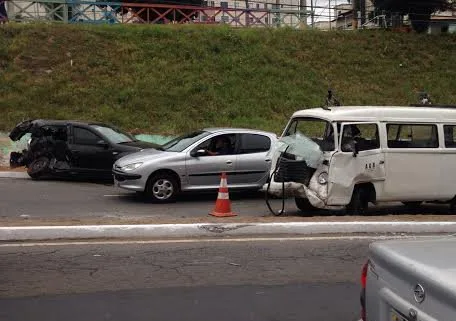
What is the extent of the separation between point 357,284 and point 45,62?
1864 centimetres

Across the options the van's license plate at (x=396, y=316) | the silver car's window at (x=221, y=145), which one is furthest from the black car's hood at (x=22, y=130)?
the van's license plate at (x=396, y=316)

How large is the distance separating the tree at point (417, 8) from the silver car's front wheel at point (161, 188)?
2195 centimetres

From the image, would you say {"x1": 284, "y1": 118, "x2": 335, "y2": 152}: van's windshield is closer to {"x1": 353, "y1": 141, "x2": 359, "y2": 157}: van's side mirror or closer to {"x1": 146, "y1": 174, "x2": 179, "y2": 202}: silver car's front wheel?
{"x1": 353, "y1": 141, "x2": 359, "y2": 157}: van's side mirror

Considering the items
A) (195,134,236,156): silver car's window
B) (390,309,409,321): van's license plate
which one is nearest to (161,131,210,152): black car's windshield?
(195,134,236,156): silver car's window

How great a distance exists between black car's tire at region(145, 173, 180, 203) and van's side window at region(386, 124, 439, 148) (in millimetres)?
4095

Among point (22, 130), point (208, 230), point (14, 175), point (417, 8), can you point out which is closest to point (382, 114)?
point (208, 230)

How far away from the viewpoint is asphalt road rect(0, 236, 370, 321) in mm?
5066

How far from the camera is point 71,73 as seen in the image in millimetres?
21688

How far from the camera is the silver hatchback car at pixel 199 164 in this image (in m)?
11.3

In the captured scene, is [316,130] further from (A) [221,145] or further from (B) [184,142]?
(B) [184,142]

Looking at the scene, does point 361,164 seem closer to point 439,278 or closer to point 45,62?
point 439,278

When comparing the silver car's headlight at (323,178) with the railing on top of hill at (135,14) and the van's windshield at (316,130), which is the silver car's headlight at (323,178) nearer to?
the van's windshield at (316,130)

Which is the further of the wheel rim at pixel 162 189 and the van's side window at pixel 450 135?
the wheel rim at pixel 162 189

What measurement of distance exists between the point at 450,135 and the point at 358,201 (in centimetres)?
208
